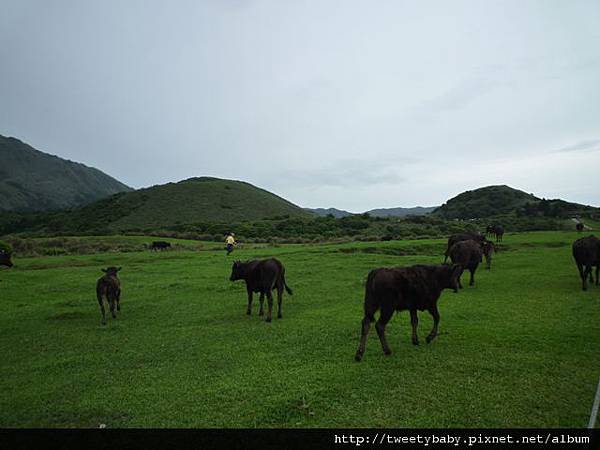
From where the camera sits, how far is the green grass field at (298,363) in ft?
20.1

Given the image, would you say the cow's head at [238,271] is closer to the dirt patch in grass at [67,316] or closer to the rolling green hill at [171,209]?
the dirt patch in grass at [67,316]

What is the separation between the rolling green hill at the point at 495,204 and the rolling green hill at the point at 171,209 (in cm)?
6577

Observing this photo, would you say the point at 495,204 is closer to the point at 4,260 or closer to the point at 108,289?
the point at 4,260

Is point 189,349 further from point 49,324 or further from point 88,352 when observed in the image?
point 49,324

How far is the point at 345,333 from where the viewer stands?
414 inches

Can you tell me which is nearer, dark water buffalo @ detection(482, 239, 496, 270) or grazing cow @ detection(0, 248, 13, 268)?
dark water buffalo @ detection(482, 239, 496, 270)

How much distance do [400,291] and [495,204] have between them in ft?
509

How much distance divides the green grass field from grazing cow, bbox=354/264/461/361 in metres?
0.71

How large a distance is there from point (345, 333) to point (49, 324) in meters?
10.5

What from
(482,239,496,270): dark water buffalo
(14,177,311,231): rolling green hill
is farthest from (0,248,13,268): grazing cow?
(14,177,311,231): rolling green hill

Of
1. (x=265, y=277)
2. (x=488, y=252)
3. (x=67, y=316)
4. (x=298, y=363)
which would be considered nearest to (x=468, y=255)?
(x=488, y=252)

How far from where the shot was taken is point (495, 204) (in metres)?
144

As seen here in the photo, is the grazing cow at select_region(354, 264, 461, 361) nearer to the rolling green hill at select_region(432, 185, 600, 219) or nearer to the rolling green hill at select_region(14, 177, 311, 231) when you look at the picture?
the rolling green hill at select_region(14, 177, 311, 231)

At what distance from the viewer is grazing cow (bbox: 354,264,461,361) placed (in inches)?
326
